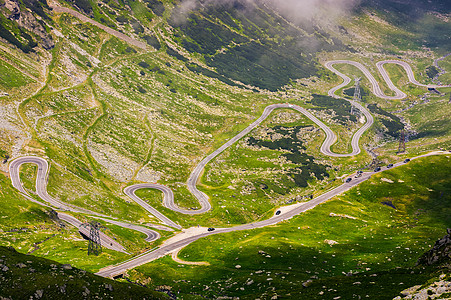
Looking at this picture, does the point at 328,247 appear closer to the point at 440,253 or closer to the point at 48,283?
the point at 440,253

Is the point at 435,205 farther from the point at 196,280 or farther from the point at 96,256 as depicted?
the point at 96,256

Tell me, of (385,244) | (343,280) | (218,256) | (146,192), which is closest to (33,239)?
(218,256)

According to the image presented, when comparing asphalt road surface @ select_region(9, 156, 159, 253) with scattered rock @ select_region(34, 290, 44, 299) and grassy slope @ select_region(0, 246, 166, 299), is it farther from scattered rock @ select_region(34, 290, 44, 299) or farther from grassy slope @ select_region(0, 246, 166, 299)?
scattered rock @ select_region(34, 290, 44, 299)

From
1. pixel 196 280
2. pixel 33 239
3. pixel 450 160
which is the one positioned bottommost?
pixel 196 280

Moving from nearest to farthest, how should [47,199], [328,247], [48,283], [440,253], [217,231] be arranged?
[48,283] → [440,253] → [328,247] → [217,231] → [47,199]

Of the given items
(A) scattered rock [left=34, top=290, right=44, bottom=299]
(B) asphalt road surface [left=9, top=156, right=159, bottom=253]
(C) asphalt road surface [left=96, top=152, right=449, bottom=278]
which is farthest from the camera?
(B) asphalt road surface [left=9, top=156, right=159, bottom=253]

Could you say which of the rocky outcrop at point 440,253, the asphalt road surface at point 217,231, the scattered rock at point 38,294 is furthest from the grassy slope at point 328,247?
the scattered rock at point 38,294

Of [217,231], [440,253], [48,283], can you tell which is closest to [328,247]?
[440,253]

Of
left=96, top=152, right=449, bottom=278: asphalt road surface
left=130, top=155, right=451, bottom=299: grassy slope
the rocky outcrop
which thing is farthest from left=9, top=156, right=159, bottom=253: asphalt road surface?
the rocky outcrop
